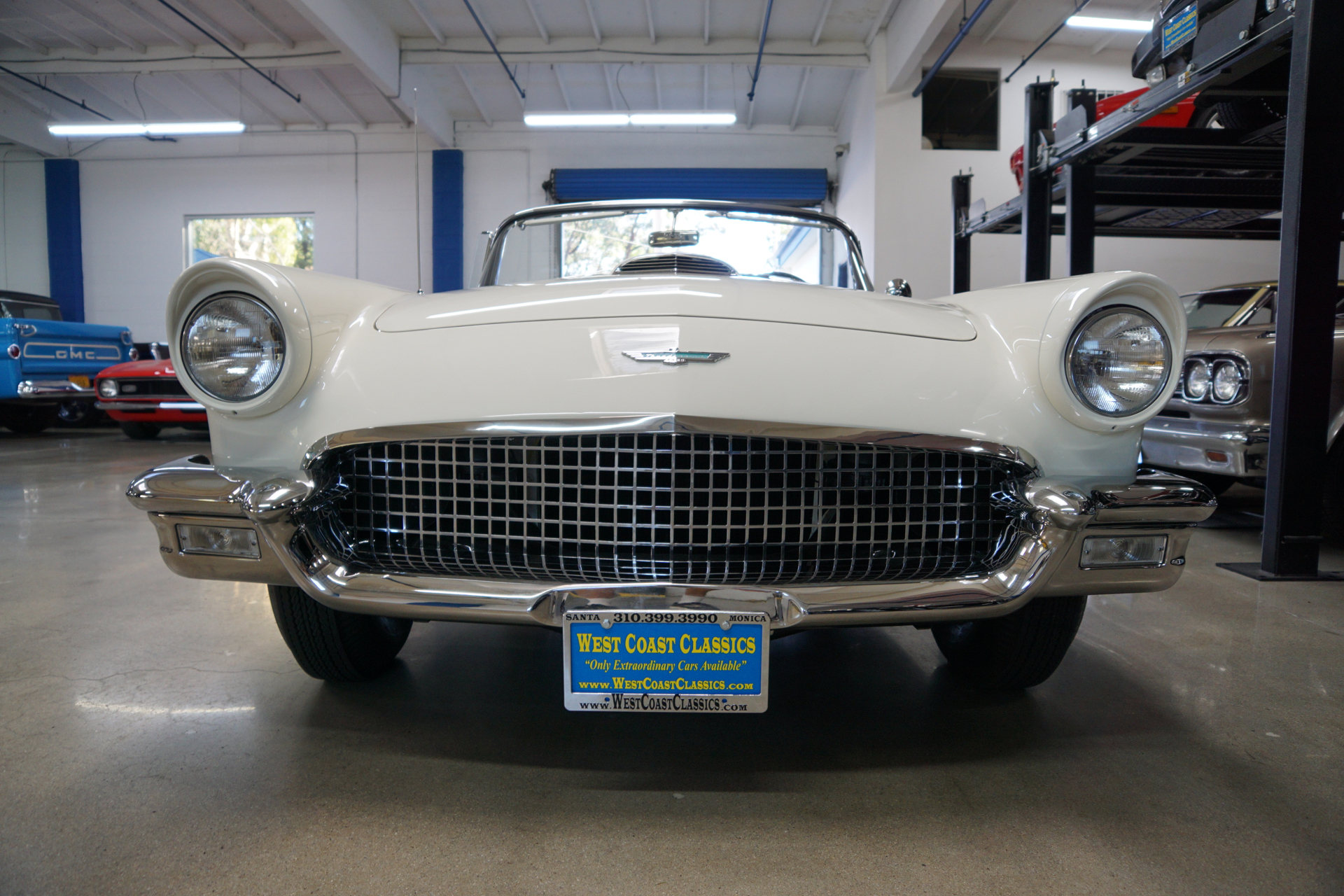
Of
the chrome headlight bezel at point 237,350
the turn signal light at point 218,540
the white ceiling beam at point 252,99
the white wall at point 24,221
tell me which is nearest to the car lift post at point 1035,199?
the chrome headlight bezel at point 237,350

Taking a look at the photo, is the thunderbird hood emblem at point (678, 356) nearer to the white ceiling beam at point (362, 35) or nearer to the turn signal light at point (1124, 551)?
the turn signal light at point (1124, 551)

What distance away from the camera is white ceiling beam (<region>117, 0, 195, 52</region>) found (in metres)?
7.75

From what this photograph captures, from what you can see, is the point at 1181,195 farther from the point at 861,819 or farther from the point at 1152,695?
the point at 861,819

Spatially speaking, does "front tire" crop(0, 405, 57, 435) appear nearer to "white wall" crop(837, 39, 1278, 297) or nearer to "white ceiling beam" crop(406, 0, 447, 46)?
"white ceiling beam" crop(406, 0, 447, 46)

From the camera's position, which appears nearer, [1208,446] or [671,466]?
[671,466]

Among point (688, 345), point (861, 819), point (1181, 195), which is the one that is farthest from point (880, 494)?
point (1181, 195)

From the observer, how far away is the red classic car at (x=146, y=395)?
6.87 m

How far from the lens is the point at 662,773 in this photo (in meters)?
1.35

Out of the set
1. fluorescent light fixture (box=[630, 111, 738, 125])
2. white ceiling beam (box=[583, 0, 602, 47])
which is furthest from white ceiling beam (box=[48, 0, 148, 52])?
fluorescent light fixture (box=[630, 111, 738, 125])

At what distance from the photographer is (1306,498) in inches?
107

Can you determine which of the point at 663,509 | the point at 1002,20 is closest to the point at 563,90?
the point at 1002,20

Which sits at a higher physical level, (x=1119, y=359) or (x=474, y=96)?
(x=474, y=96)

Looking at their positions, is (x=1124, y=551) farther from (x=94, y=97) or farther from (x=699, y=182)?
(x=94, y=97)

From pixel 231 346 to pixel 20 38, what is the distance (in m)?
10.7
